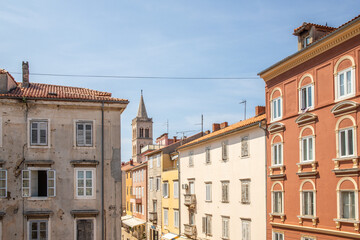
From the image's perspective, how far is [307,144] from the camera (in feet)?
90.8

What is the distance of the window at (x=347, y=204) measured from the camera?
2370 cm

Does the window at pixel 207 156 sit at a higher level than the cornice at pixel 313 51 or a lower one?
lower

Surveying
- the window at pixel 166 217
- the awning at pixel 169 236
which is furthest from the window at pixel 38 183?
the window at pixel 166 217

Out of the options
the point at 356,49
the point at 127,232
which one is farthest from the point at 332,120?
the point at 127,232

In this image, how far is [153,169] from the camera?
60.2 m

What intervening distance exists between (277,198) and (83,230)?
1282 centimetres

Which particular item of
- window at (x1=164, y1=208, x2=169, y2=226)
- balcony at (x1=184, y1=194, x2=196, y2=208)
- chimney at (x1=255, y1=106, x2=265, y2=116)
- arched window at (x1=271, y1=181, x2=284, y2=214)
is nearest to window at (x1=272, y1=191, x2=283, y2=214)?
arched window at (x1=271, y1=181, x2=284, y2=214)

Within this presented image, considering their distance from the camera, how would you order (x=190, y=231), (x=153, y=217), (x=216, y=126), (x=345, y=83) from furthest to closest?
(x=153, y=217) → (x=216, y=126) → (x=190, y=231) → (x=345, y=83)

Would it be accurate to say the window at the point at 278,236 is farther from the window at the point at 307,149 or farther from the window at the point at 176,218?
the window at the point at 176,218

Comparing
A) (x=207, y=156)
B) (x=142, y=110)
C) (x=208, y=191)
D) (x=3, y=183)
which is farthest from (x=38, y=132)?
(x=142, y=110)

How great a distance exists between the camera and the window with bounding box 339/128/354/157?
23.9 metres

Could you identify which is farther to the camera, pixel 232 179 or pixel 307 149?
pixel 232 179

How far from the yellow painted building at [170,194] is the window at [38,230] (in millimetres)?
25117

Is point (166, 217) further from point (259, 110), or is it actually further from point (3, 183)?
point (3, 183)
